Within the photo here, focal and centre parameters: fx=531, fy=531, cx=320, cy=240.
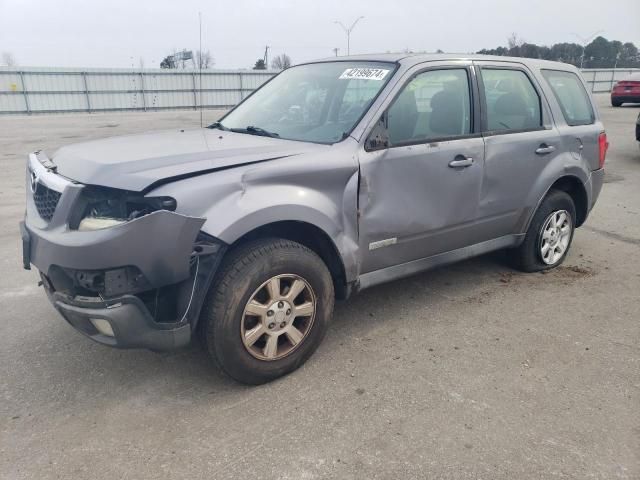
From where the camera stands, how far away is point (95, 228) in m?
2.52

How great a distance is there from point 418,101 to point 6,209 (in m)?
5.89

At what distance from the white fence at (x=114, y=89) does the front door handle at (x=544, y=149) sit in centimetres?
2225

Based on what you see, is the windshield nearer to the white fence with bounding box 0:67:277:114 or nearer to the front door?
the front door

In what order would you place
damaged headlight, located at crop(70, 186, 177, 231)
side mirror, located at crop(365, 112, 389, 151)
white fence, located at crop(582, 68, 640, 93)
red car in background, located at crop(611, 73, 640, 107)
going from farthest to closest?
1. white fence, located at crop(582, 68, 640, 93)
2. red car in background, located at crop(611, 73, 640, 107)
3. side mirror, located at crop(365, 112, 389, 151)
4. damaged headlight, located at crop(70, 186, 177, 231)

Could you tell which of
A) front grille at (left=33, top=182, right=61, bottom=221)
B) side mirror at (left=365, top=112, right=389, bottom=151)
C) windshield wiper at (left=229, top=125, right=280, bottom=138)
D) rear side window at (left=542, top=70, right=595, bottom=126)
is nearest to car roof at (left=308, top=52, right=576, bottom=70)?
rear side window at (left=542, top=70, right=595, bottom=126)

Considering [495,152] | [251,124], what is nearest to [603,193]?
[495,152]

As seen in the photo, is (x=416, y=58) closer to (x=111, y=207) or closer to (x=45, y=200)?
(x=111, y=207)

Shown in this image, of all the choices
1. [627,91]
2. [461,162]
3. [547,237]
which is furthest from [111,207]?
[627,91]

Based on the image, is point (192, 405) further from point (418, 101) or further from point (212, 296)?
point (418, 101)

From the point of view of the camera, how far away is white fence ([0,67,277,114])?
2595 centimetres

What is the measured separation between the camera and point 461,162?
3701 mm

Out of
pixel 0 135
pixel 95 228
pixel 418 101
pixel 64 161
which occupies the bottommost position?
pixel 0 135

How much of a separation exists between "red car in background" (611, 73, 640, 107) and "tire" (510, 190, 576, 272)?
21.0m

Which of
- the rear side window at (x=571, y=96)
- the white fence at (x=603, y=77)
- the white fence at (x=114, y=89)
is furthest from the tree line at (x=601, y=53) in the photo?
the rear side window at (x=571, y=96)
